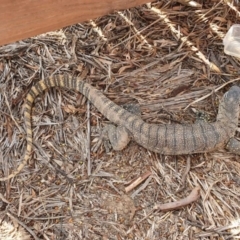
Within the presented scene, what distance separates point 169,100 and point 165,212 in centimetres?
108

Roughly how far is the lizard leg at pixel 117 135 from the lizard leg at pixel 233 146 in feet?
3.07

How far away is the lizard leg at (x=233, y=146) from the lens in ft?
11.5

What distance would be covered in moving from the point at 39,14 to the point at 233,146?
232 cm

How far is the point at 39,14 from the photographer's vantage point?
2.02 meters

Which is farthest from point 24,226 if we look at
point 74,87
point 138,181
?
point 74,87

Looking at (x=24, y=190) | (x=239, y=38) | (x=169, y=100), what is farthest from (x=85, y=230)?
(x=239, y=38)

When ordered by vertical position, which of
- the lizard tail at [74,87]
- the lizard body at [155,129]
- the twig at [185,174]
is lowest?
the twig at [185,174]

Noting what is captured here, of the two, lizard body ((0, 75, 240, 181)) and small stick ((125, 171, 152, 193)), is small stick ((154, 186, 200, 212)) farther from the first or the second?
lizard body ((0, 75, 240, 181))

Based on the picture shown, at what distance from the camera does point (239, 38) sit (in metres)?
3.55

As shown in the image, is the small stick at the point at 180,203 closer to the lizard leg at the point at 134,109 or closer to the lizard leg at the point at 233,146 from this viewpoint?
the lizard leg at the point at 233,146

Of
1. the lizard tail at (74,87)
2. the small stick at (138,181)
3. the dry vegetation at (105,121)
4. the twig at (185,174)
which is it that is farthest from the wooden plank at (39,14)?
the twig at (185,174)

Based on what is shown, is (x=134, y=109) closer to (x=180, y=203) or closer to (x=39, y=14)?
(x=180, y=203)

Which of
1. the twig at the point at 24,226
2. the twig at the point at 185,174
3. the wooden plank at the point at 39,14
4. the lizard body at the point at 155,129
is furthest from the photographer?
the lizard body at the point at 155,129

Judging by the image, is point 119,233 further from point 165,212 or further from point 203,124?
point 203,124
